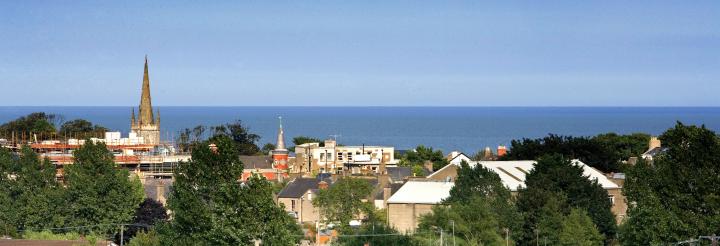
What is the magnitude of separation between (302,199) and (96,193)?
760 inches

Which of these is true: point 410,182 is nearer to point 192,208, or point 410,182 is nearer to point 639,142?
point 192,208

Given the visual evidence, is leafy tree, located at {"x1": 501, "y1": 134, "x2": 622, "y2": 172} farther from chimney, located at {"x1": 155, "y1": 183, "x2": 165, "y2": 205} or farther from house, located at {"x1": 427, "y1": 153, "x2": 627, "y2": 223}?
chimney, located at {"x1": 155, "y1": 183, "x2": 165, "y2": 205}

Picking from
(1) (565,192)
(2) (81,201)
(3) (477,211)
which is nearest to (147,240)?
(2) (81,201)

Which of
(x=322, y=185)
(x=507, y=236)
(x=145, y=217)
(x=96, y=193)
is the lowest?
(x=507, y=236)

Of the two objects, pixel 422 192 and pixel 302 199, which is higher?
pixel 422 192

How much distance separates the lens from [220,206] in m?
42.2

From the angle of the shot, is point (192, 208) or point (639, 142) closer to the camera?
point (192, 208)

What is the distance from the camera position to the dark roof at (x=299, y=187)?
75875 mm

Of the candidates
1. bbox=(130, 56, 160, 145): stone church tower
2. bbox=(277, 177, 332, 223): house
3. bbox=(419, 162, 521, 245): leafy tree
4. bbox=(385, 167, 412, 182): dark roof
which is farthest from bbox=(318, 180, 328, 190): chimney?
bbox=(130, 56, 160, 145): stone church tower

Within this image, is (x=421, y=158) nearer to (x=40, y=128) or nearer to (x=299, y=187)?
(x=40, y=128)

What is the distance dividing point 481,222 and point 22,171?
22446 millimetres

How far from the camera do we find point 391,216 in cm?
6469

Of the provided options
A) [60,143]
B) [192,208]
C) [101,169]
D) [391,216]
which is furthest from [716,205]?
[60,143]

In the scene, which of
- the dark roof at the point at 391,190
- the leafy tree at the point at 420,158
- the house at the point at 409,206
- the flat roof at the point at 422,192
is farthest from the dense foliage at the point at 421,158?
the house at the point at 409,206
